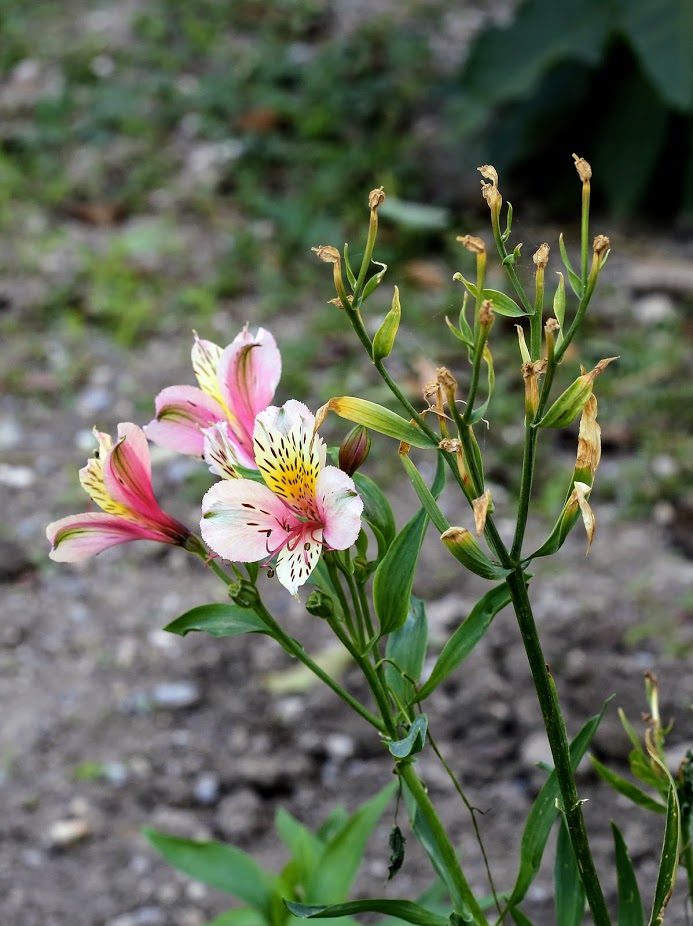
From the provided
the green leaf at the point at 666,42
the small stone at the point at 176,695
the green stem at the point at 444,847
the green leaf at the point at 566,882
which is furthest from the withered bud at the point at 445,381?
the green leaf at the point at 666,42

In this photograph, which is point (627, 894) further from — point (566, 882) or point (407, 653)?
point (407, 653)

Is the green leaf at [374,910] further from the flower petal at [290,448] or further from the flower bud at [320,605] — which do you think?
the flower petal at [290,448]

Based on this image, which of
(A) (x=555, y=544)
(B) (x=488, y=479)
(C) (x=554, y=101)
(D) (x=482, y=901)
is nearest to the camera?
(A) (x=555, y=544)

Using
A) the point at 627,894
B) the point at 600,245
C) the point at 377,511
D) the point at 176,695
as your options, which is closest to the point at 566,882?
the point at 627,894

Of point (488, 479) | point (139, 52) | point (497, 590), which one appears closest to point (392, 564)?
point (497, 590)

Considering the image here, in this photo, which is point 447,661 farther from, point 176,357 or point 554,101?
point 554,101

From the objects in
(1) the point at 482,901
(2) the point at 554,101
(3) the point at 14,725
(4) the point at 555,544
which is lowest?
(3) the point at 14,725

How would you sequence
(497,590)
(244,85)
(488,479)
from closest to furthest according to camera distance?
(497,590)
(488,479)
(244,85)
